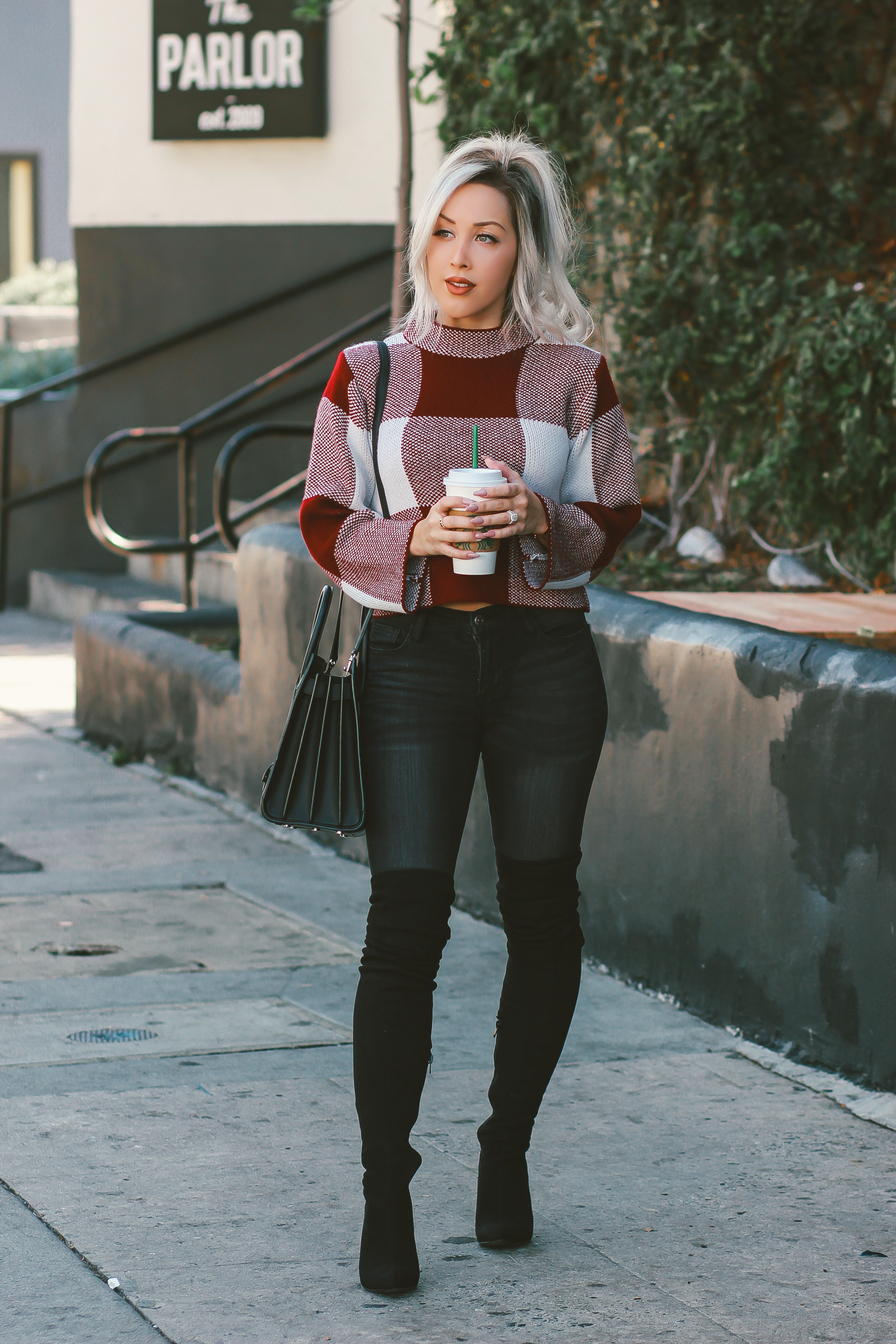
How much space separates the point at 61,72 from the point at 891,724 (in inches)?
842

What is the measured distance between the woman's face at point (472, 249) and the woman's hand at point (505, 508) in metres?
0.33

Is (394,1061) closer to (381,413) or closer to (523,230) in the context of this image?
(381,413)

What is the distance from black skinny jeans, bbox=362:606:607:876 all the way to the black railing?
779 centimetres

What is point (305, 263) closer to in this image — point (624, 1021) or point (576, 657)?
point (624, 1021)

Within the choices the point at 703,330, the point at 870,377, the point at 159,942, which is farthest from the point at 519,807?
the point at 703,330

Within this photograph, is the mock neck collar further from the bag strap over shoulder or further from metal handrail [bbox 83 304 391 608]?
metal handrail [bbox 83 304 391 608]

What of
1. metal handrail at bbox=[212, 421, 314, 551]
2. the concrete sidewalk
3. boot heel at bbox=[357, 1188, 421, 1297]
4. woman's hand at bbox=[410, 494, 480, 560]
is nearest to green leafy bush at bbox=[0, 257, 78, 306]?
metal handrail at bbox=[212, 421, 314, 551]

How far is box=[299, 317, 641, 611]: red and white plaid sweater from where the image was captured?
302 centimetres

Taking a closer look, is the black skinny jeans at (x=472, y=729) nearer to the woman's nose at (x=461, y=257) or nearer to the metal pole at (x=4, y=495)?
the woman's nose at (x=461, y=257)

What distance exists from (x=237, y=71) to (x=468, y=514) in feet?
31.1

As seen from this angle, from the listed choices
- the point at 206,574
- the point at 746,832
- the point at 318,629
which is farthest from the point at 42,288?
the point at 318,629

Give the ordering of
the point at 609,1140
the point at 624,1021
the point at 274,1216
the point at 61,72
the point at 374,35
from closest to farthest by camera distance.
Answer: the point at 274,1216, the point at 609,1140, the point at 624,1021, the point at 374,35, the point at 61,72

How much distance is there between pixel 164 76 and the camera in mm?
11648

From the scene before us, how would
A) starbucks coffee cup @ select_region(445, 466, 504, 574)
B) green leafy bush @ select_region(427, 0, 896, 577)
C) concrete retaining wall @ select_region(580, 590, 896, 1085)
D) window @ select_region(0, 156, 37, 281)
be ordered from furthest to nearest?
window @ select_region(0, 156, 37, 281) → green leafy bush @ select_region(427, 0, 896, 577) → concrete retaining wall @ select_region(580, 590, 896, 1085) → starbucks coffee cup @ select_region(445, 466, 504, 574)
